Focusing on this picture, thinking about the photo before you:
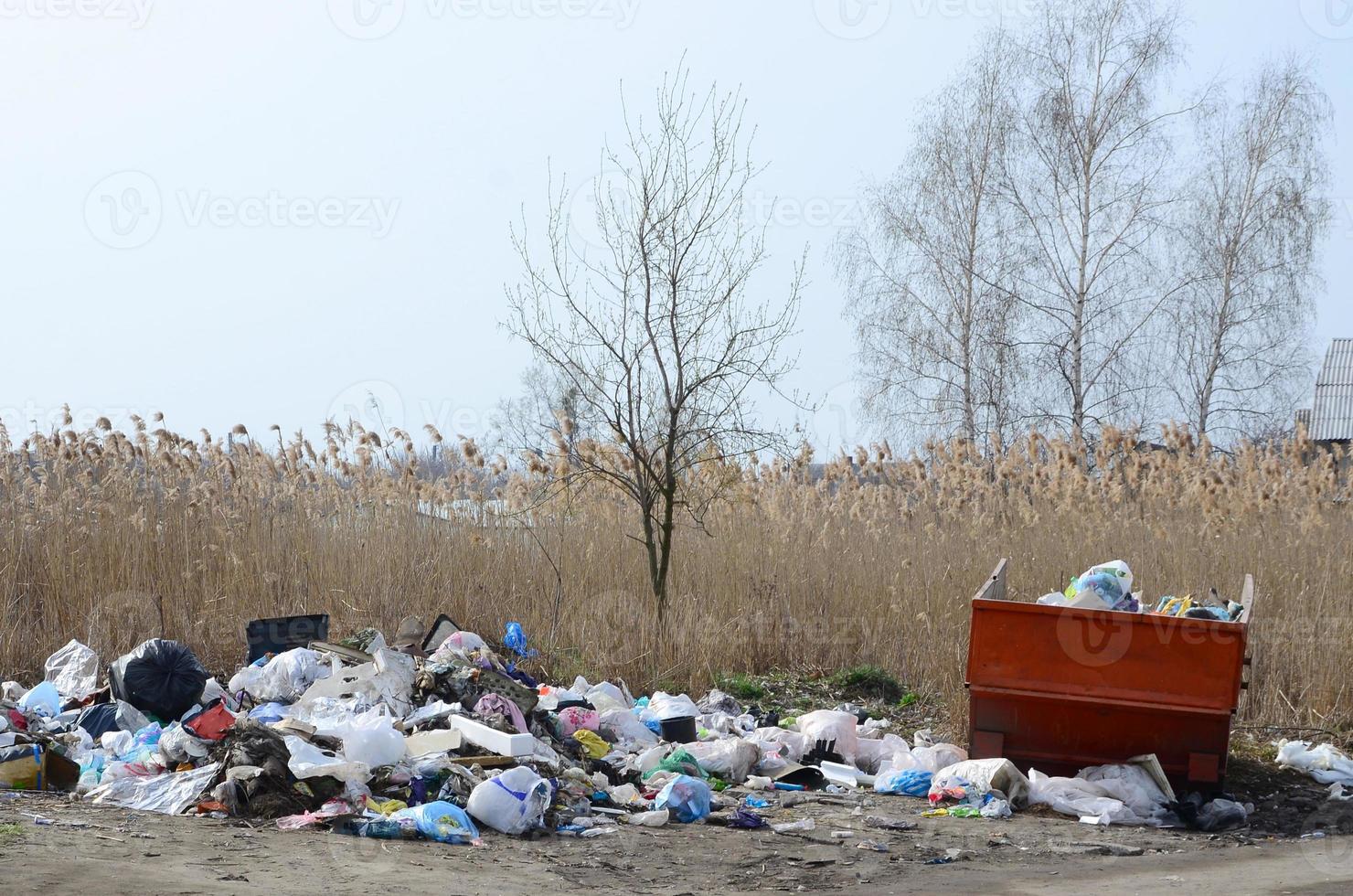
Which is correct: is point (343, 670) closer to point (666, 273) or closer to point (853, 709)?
point (853, 709)

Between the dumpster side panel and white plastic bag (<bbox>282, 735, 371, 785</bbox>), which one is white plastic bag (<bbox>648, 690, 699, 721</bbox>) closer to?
the dumpster side panel

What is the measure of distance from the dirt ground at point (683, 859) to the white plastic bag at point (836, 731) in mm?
1172

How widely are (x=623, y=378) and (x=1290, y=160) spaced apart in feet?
65.8

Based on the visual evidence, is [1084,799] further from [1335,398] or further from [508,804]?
[1335,398]

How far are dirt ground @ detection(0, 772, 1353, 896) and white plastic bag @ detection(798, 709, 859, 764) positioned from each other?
1172mm

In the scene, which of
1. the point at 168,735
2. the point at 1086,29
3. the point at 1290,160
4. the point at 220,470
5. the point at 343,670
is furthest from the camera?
the point at 1290,160

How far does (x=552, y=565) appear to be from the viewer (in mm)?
10805

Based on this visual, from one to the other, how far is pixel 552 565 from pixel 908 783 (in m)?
4.41

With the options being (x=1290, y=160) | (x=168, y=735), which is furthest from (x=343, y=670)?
(x=1290, y=160)

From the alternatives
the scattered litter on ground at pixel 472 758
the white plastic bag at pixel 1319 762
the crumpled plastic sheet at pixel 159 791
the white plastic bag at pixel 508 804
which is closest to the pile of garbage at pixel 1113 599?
the scattered litter on ground at pixel 472 758

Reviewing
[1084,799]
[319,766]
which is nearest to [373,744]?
[319,766]

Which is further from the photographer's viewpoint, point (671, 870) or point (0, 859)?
point (671, 870)

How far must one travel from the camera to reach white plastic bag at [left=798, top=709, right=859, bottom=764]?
792 cm

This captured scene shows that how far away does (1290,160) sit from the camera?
24.9 metres
